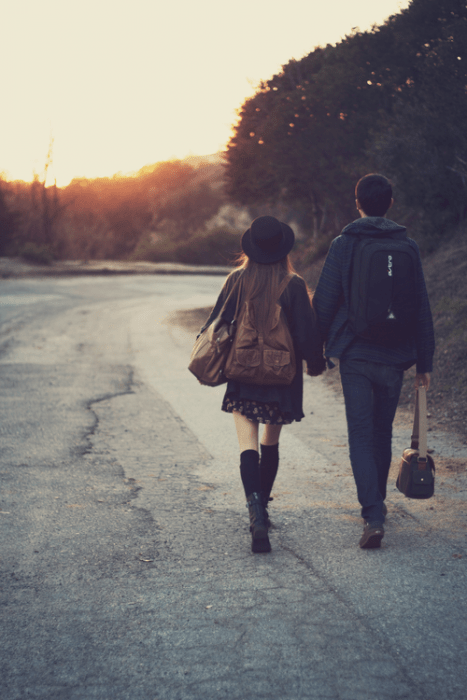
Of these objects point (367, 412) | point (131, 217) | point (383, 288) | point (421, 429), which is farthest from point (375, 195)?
point (131, 217)

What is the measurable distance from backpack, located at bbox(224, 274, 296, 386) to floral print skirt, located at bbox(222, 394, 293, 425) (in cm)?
17

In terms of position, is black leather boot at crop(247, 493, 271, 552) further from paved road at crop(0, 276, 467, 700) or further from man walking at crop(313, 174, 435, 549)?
man walking at crop(313, 174, 435, 549)

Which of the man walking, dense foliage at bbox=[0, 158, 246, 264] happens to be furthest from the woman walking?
dense foliage at bbox=[0, 158, 246, 264]

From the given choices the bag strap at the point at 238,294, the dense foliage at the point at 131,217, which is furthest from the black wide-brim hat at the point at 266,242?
the dense foliage at the point at 131,217

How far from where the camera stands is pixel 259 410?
137 inches

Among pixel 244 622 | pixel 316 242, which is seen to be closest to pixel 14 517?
pixel 244 622

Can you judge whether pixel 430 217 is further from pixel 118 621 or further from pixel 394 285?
pixel 118 621

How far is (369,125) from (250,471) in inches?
637

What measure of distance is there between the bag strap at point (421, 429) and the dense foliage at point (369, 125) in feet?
27.2

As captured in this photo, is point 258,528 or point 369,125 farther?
point 369,125

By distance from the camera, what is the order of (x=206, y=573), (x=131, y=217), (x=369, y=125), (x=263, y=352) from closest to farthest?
(x=206, y=573) → (x=263, y=352) → (x=369, y=125) → (x=131, y=217)

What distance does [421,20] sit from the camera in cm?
1491

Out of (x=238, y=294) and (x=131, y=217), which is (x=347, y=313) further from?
(x=131, y=217)

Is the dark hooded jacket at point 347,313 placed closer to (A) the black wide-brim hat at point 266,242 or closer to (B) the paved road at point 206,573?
(A) the black wide-brim hat at point 266,242
